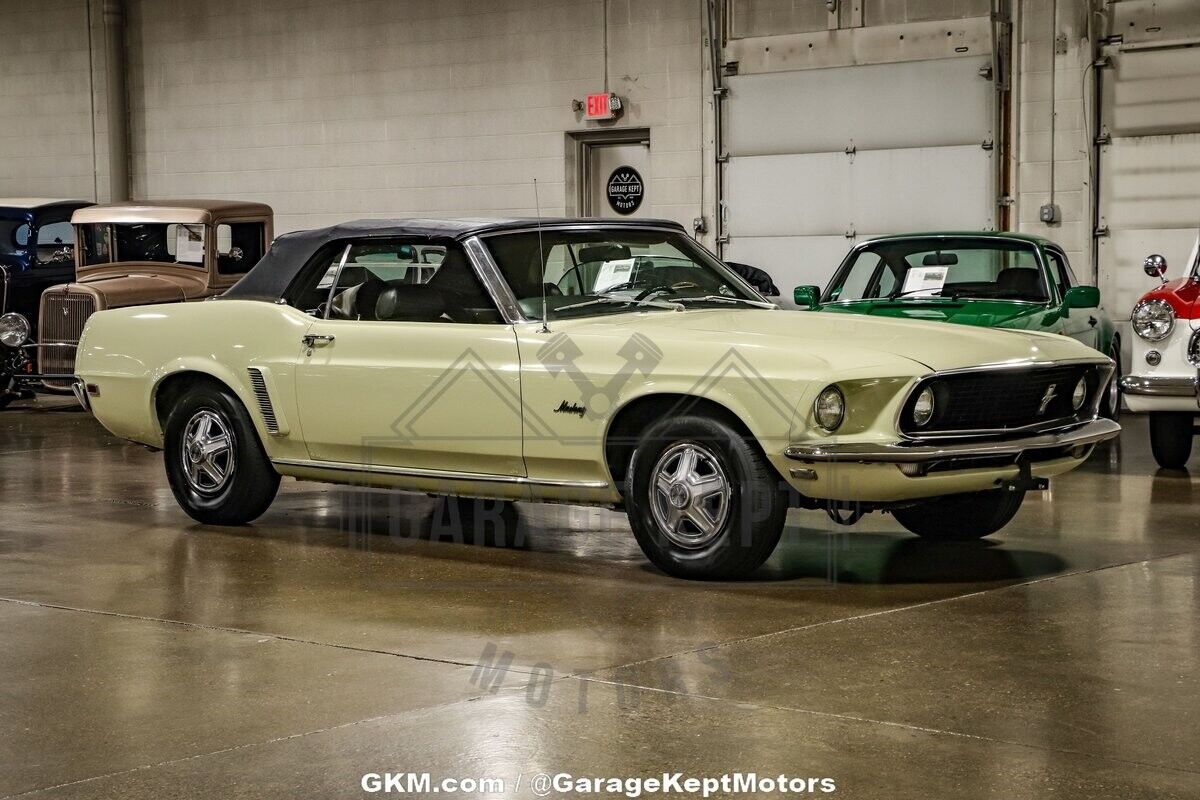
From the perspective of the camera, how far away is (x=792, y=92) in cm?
1719

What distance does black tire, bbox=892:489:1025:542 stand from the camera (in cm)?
750

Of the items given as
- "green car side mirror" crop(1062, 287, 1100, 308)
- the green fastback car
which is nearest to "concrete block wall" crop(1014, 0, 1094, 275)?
the green fastback car

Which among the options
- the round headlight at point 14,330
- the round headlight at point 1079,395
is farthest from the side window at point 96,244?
the round headlight at point 1079,395

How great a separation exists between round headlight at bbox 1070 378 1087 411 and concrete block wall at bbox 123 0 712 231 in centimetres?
1087

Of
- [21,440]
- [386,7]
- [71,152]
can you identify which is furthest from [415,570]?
[71,152]

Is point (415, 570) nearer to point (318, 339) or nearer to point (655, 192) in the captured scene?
point (318, 339)

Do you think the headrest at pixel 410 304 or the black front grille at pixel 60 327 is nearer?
the headrest at pixel 410 304

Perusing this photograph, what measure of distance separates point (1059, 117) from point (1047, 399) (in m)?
9.48

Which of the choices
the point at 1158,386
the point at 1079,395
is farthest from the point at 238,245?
the point at 1079,395

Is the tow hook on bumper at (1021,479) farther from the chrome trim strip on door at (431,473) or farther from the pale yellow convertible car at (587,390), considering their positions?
the chrome trim strip on door at (431,473)

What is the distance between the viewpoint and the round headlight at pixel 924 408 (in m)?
6.36

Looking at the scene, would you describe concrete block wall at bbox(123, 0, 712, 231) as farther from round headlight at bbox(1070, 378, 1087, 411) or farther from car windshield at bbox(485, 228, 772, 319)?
round headlight at bbox(1070, 378, 1087, 411)

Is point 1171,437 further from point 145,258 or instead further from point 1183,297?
point 145,258

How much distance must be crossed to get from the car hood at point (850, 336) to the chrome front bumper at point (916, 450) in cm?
31
